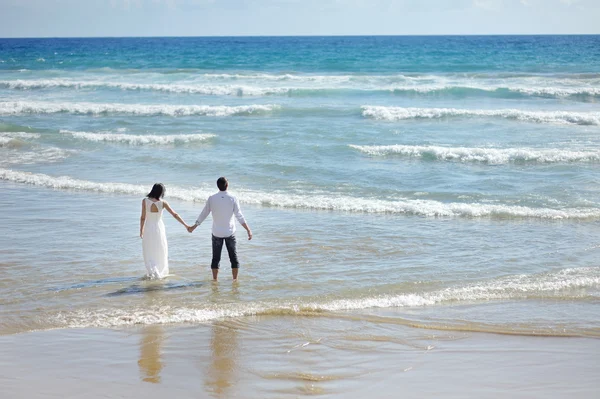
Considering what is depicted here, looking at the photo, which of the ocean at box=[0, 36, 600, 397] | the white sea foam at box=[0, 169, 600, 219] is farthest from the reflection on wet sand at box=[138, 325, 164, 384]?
the white sea foam at box=[0, 169, 600, 219]

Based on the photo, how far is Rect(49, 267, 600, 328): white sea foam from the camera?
8.20 metres

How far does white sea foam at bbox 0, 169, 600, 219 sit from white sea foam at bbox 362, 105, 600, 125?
12127 mm

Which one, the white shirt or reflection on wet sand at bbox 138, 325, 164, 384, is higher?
the white shirt

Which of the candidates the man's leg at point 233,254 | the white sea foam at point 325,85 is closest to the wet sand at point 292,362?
the man's leg at point 233,254

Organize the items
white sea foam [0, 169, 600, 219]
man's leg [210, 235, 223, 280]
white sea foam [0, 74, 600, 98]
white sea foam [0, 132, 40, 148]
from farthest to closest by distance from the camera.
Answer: white sea foam [0, 74, 600, 98]
white sea foam [0, 132, 40, 148]
white sea foam [0, 169, 600, 219]
man's leg [210, 235, 223, 280]

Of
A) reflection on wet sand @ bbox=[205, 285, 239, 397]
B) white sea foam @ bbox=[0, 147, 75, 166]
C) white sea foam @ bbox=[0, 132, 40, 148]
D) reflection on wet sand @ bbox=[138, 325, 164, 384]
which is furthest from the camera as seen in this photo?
white sea foam @ bbox=[0, 132, 40, 148]

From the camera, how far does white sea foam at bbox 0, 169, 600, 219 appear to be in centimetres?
1349

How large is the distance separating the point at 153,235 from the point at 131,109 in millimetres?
21113

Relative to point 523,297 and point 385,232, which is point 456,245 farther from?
point 523,297

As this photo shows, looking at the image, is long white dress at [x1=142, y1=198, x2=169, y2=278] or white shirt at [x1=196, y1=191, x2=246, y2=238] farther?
long white dress at [x1=142, y1=198, x2=169, y2=278]

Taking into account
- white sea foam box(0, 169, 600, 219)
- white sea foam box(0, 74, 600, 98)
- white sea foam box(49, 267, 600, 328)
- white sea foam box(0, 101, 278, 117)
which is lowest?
white sea foam box(49, 267, 600, 328)

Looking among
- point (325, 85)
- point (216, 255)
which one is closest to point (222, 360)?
point (216, 255)

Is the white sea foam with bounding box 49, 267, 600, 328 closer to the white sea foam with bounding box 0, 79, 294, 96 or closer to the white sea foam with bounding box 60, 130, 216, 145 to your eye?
the white sea foam with bounding box 60, 130, 216, 145

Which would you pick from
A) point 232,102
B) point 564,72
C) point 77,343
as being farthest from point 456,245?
point 564,72
